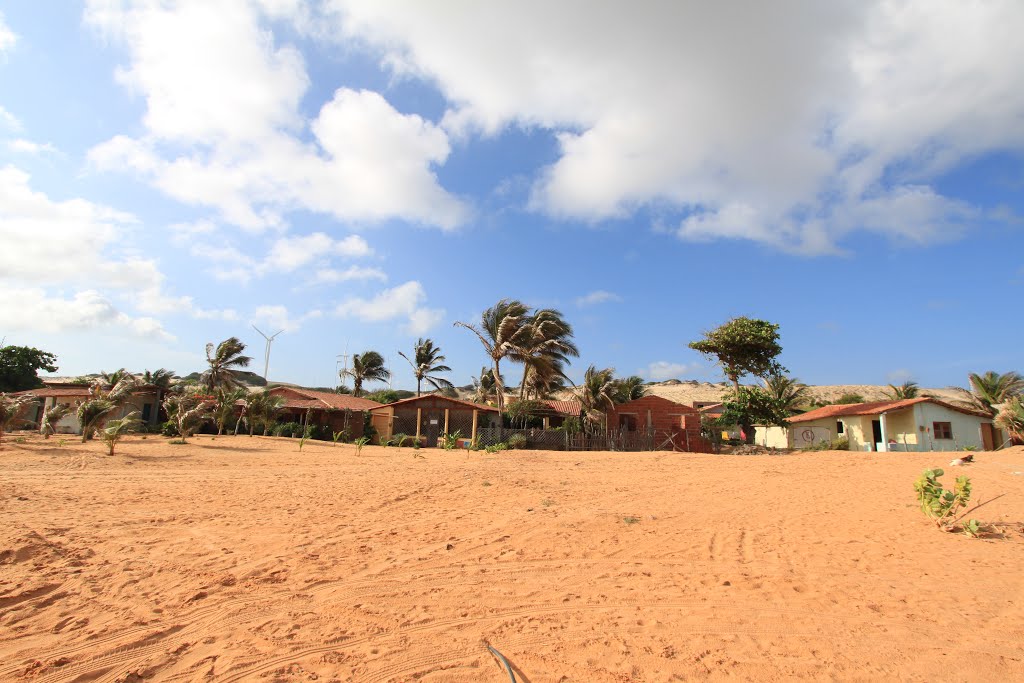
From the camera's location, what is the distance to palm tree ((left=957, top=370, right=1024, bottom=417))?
27188mm

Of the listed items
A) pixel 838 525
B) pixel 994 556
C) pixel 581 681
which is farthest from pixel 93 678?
pixel 994 556

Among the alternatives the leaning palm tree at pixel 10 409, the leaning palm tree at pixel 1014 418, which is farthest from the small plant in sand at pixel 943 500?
the leaning palm tree at pixel 10 409

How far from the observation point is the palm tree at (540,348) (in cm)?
3272

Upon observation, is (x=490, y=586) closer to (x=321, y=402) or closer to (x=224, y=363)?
(x=321, y=402)

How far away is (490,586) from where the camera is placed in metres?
5.67

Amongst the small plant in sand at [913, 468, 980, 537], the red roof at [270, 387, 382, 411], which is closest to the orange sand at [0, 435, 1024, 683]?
the small plant in sand at [913, 468, 980, 537]

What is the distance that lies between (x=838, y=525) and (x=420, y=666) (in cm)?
717

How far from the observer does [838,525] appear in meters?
8.34

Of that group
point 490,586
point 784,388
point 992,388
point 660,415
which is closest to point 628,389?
point 660,415

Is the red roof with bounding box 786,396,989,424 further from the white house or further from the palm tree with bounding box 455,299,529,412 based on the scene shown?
the palm tree with bounding box 455,299,529,412

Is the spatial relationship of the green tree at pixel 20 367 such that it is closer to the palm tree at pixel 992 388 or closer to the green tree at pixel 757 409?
the green tree at pixel 757 409

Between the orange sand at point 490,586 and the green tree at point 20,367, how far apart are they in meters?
42.2

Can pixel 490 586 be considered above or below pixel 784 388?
below

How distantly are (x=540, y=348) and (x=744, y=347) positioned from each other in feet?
44.0
